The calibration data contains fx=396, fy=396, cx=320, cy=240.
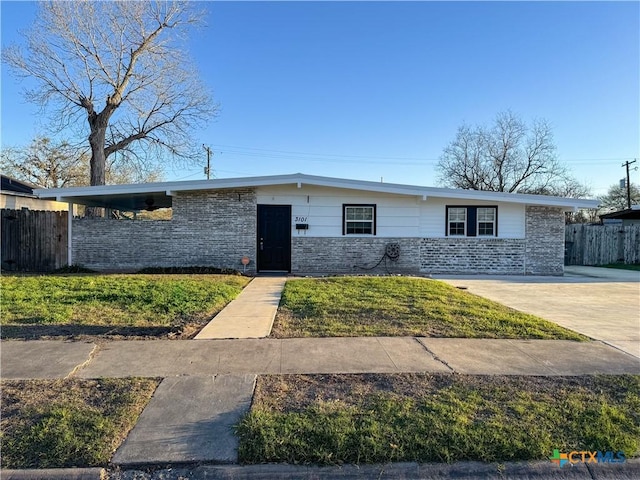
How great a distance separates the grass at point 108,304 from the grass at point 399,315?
5.40 ft

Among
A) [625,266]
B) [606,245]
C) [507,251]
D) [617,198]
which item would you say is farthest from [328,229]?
[617,198]

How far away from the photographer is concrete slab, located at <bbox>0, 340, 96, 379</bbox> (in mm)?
4270

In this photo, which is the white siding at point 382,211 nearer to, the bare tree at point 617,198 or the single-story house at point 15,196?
the single-story house at point 15,196

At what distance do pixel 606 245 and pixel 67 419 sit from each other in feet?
81.5

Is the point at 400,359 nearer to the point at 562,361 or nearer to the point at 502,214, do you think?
the point at 562,361

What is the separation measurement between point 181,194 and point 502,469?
515 inches

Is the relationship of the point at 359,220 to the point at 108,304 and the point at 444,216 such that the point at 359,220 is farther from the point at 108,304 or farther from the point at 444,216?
the point at 108,304

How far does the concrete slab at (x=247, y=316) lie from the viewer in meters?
5.87

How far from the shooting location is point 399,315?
7.02 m

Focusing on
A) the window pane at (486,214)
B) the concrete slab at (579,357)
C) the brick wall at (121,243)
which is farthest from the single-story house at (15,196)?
the concrete slab at (579,357)

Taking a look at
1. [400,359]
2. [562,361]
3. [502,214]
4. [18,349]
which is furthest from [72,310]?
[502,214]

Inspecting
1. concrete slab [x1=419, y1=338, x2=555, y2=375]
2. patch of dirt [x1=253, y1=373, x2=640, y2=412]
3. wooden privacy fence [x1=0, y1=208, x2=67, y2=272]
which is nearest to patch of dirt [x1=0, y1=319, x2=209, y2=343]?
patch of dirt [x1=253, y1=373, x2=640, y2=412]

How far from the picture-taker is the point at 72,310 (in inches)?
278

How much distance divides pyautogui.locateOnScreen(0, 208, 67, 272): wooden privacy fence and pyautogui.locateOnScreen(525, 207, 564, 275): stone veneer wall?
16692mm
